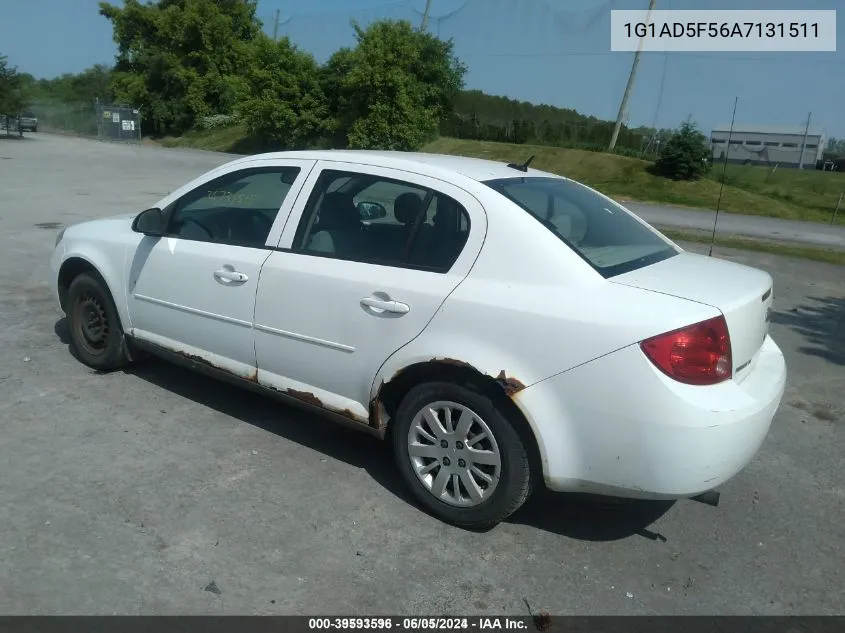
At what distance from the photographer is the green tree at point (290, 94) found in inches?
1462

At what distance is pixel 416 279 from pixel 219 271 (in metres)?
1.37

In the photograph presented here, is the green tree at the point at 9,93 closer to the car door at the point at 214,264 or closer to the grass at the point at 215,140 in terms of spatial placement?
the grass at the point at 215,140

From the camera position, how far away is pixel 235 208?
4.87 meters

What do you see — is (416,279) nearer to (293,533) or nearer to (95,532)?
(293,533)

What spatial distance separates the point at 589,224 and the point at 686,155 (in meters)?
28.5

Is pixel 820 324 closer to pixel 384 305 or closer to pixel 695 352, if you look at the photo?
pixel 695 352

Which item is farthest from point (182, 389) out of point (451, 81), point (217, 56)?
point (217, 56)

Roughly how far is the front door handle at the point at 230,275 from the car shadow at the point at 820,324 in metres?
5.28

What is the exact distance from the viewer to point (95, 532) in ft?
11.2

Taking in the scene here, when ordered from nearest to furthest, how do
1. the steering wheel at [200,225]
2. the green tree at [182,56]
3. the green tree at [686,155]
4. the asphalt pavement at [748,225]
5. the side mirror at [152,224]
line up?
the steering wheel at [200,225] < the side mirror at [152,224] < the asphalt pavement at [748,225] < the green tree at [686,155] < the green tree at [182,56]

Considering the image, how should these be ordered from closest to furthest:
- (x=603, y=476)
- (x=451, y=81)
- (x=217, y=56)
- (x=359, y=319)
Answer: (x=603, y=476) < (x=359, y=319) < (x=451, y=81) < (x=217, y=56)

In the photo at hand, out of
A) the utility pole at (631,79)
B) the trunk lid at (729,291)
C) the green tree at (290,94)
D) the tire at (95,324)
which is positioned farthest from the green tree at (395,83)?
the trunk lid at (729,291)

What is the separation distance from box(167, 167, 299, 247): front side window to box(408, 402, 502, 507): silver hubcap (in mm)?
1469

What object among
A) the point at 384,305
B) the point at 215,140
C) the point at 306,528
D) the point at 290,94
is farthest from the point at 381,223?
the point at 215,140
